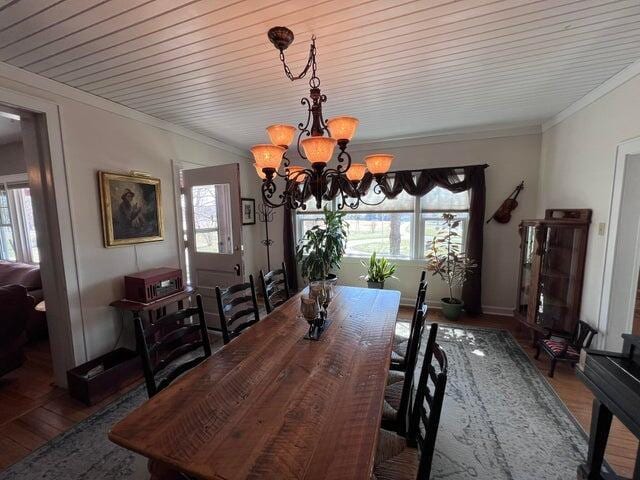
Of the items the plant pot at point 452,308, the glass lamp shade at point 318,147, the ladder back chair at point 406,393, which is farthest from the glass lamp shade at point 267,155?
the plant pot at point 452,308

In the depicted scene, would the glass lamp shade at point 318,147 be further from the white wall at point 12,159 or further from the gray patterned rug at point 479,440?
the white wall at point 12,159

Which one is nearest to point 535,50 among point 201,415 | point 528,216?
point 528,216

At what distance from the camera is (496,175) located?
142 inches

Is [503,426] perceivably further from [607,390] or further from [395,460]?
[395,460]

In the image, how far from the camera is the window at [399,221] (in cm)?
388

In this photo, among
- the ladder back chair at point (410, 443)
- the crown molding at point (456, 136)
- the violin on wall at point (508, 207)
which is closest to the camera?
the ladder back chair at point (410, 443)

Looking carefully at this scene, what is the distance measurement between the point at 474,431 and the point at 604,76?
9.47ft

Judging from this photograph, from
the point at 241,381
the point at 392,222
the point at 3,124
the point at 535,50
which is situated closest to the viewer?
the point at 241,381

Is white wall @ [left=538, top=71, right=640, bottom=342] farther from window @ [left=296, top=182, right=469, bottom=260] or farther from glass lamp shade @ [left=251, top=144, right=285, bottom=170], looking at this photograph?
glass lamp shade @ [left=251, top=144, right=285, bottom=170]

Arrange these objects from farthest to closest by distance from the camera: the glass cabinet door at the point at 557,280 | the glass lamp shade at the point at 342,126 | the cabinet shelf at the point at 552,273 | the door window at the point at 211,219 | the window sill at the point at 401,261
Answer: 1. the window sill at the point at 401,261
2. the door window at the point at 211,219
3. the cabinet shelf at the point at 552,273
4. the glass cabinet door at the point at 557,280
5. the glass lamp shade at the point at 342,126

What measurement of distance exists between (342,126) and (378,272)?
9.38 feet

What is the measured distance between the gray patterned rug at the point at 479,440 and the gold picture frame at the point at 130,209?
1416mm

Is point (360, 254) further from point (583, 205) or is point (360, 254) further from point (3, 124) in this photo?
point (3, 124)

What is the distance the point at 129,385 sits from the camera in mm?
2391
